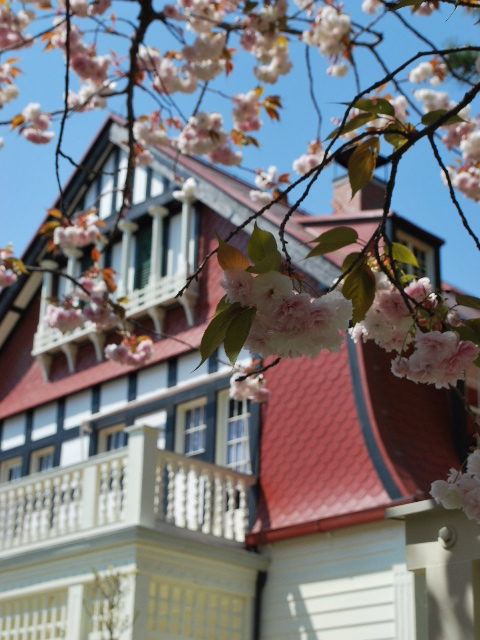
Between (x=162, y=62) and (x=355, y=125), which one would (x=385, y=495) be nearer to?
(x=162, y=62)

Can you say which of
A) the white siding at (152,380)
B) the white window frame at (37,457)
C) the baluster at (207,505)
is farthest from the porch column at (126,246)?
the baluster at (207,505)

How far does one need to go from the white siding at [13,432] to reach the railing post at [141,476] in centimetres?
489

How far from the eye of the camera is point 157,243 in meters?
13.3

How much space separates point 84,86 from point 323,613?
6.07 m

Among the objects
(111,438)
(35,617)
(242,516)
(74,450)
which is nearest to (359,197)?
(111,438)

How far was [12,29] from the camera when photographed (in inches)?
338

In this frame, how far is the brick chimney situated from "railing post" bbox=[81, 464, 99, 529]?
5035 mm

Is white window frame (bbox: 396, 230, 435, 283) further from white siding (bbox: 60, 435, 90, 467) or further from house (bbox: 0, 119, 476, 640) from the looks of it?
white siding (bbox: 60, 435, 90, 467)

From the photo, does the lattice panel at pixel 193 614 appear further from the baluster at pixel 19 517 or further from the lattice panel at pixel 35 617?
the baluster at pixel 19 517

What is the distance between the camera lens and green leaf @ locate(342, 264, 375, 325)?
113 inches

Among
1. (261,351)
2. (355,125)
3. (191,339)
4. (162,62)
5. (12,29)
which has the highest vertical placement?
(162,62)

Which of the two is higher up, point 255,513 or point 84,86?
point 84,86

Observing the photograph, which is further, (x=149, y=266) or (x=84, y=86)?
(x=149, y=266)

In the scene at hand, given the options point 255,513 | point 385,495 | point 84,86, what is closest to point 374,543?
point 385,495
